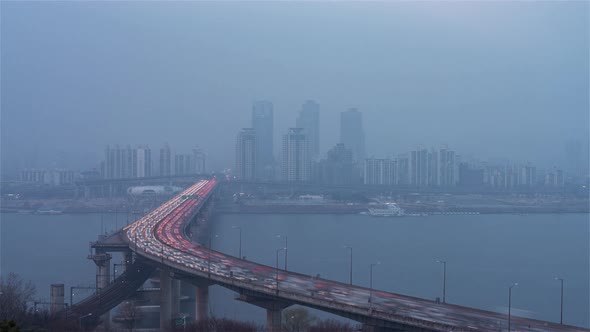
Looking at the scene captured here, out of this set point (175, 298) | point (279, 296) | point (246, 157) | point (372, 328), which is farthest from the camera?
point (246, 157)

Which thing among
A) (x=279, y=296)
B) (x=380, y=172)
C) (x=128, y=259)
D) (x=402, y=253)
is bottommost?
(x=402, y=253)

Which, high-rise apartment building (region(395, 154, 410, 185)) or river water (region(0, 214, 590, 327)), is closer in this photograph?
river water (region(0, 214, 590, 327))

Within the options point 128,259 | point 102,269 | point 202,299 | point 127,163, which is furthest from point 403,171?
point 202,299

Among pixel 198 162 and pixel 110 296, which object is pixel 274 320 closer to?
pixel 110 296

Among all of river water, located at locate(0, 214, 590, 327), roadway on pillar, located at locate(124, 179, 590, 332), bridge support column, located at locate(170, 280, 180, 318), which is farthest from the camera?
river water, located at locate(0, 214, 590, 327)

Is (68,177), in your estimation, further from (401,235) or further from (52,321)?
→ (52,321)

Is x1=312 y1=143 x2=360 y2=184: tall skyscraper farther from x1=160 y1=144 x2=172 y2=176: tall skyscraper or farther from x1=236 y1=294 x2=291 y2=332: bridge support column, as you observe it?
x1=236 y1=294 x2=291 y2=332: bridge support column

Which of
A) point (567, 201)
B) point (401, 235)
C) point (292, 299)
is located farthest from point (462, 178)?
point (292, 299)

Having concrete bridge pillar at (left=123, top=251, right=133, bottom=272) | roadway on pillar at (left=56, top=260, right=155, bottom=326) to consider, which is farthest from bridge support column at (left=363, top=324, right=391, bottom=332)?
concrete bridge pillar at (left=123, top=251, right=133, bottom=272)

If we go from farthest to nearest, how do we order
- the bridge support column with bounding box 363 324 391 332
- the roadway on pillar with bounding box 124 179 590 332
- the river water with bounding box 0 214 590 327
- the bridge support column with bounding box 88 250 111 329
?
the river water with bounding box 0 214 590 327 → the bridge support column with bounding box 88 250 111 329 → the bridge support column with bounding box 363 324 391 332 → the roadway on pillar with bounding box 124 179 590 332
